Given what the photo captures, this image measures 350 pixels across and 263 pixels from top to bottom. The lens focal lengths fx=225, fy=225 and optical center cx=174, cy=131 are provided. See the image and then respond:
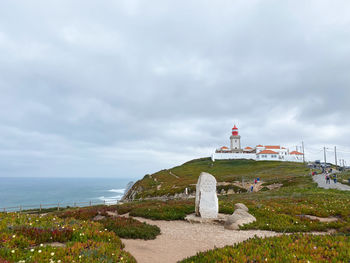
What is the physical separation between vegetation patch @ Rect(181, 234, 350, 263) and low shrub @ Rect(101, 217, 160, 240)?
4468mm

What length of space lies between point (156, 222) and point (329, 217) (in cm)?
1134

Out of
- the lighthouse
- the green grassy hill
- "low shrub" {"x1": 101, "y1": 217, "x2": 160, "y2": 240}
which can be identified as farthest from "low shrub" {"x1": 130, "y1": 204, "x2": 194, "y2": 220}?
the lighthouse

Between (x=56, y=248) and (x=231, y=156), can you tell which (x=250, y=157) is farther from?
(x=56, y=248)

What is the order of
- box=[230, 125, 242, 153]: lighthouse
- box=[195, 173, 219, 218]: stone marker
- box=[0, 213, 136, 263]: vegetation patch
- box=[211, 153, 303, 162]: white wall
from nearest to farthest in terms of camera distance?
1. box=[0, 213, 136, 263]: vegetation patch
2. box=[195, 173, 219, 218]: stone marker
3. box=[211, 153, 303, 162]: white wall
4. box=[230, 125, 242, 153]: lighthouse

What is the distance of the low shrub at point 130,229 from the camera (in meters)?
10.8

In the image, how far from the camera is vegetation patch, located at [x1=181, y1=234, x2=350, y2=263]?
6.17m

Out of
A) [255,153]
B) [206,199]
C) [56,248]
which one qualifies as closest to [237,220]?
Answer: [206,199]

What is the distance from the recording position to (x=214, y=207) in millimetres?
14695

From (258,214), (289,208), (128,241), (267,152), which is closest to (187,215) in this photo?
(258,214)

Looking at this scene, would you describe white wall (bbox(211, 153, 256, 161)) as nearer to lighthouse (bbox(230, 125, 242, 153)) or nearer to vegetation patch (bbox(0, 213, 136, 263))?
lighthouse (bbox(230, 125, 242, 153))

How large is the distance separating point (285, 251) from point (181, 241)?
504 centimetres

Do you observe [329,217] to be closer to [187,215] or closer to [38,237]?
[187,215]

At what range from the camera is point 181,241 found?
1045cm

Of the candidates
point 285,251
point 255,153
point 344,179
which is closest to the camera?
point 285,251
